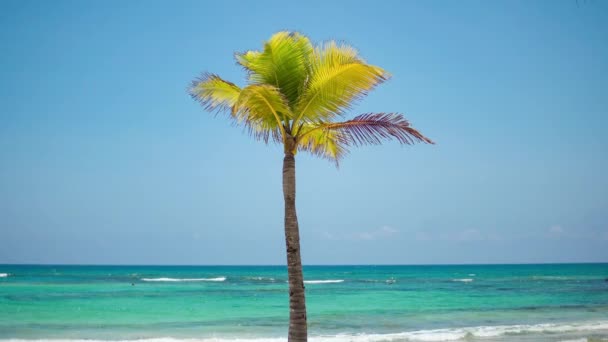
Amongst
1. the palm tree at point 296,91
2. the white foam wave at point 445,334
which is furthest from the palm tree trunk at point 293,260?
the white foam wave at point 445,334

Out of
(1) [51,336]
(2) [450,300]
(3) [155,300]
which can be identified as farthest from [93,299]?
(2) [450,300]

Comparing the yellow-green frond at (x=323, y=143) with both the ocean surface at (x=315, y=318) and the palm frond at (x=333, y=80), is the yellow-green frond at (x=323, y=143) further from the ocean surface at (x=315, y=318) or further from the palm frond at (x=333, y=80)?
the ocean surface at (x=315, y=318)

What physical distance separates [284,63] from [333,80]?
80cm

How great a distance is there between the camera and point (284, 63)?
9.74m

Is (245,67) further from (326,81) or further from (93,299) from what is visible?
(93,299)

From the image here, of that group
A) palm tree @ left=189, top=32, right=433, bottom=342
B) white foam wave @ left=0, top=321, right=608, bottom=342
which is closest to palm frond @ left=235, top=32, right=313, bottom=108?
palm tree @ left=189, top=32, right=433, bottom=342

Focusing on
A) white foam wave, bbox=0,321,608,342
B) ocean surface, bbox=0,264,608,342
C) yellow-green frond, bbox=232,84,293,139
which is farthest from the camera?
ocean surface, bbox=0,264,608,342

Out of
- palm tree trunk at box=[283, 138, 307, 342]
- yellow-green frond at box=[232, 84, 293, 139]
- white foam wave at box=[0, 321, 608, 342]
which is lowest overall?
white foam wave at box=[0, 321, 608, 342]

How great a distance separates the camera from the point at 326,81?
9.62 m

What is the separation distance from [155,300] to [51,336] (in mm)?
16826

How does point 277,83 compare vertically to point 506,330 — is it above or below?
above

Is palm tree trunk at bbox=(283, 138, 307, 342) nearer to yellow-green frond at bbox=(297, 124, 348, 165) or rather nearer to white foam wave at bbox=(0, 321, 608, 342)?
yellow-green frond at bbox=(297, 124, 348, 165)

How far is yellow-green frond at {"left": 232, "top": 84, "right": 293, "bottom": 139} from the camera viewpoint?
9.01 m

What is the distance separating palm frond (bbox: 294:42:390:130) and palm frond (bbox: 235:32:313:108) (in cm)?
16
